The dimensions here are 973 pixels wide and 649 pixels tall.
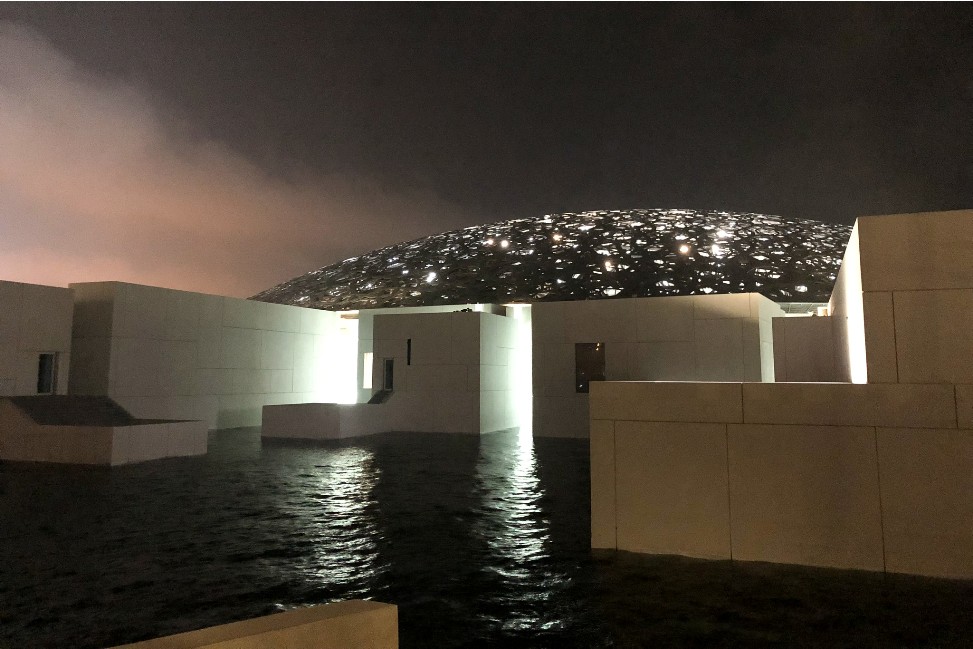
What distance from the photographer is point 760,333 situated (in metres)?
16.6

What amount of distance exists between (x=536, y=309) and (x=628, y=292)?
22661mm

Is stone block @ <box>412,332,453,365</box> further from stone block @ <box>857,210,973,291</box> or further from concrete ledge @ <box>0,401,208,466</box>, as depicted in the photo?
stone block @ <box>857,210,973,291</box>

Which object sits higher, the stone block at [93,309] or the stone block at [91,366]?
the stone block at [93,309]

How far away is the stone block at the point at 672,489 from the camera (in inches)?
236

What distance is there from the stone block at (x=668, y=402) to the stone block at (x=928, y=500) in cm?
134

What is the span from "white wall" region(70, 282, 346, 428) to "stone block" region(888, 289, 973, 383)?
19.5 m

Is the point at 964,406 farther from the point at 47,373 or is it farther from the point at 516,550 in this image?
the point at 47,373

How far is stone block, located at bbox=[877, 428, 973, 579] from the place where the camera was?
525 centimetres

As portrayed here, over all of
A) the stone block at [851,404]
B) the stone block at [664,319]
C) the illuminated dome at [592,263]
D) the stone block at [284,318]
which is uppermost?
the illuminated dome at [592,263]

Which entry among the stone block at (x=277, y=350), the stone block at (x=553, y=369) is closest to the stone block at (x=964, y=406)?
the stone block at (x=553, y=369)

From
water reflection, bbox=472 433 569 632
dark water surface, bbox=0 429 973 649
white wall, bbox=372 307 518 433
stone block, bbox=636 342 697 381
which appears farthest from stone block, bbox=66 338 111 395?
stone block, bbox=636 342 697 381

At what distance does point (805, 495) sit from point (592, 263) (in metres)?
39.9

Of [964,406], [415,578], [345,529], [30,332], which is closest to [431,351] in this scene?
[30,332]

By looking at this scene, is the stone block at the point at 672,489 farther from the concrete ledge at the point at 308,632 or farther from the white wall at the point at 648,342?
the white wall at the point at 648,342
